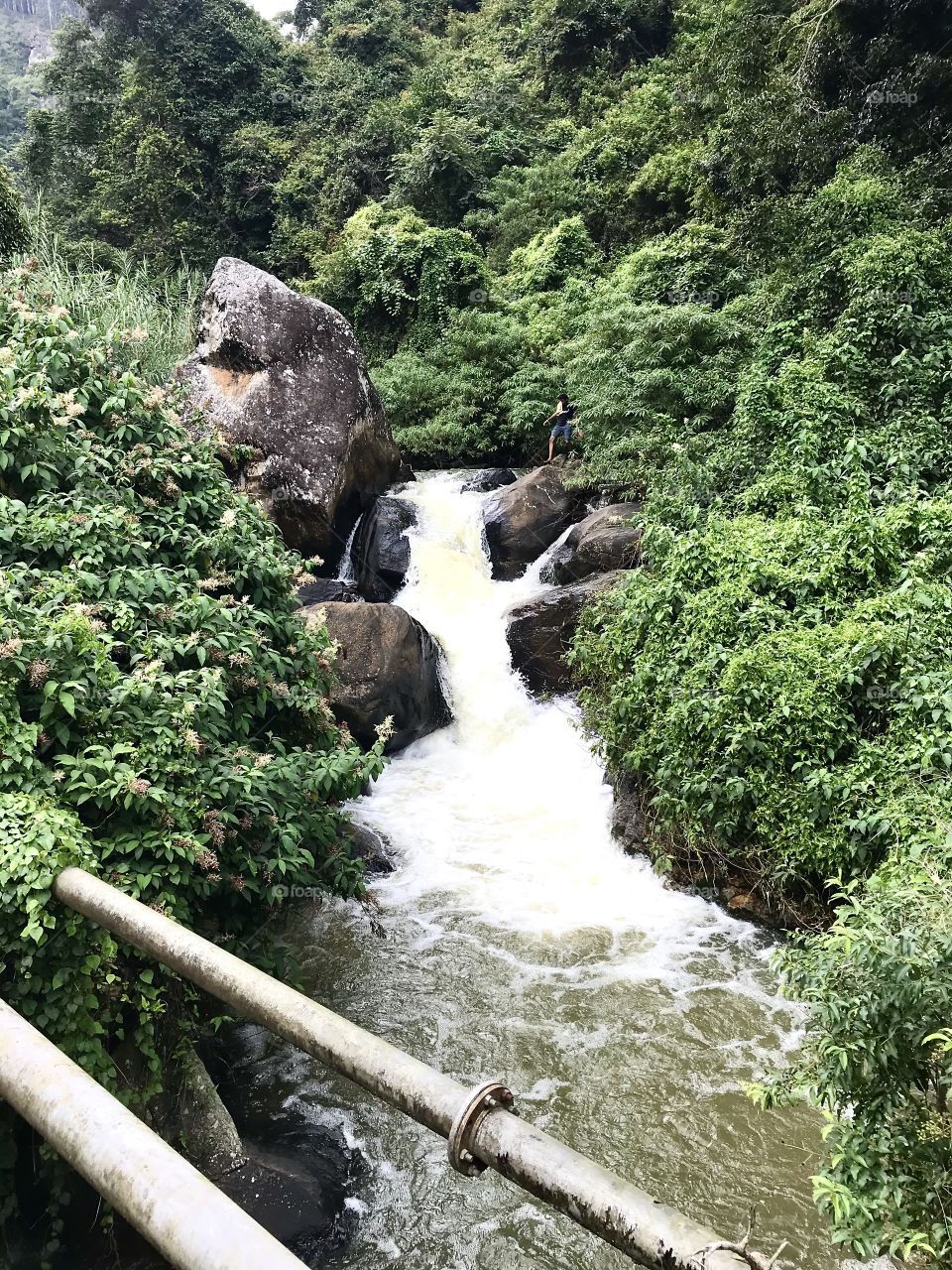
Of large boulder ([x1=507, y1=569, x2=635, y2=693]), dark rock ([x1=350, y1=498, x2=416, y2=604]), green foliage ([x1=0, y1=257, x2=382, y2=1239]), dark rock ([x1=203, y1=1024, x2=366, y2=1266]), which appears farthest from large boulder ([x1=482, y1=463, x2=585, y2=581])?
dark rock ([x1=203, y1=1024, x2=366, y2=1266])

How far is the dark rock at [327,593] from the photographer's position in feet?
32.5

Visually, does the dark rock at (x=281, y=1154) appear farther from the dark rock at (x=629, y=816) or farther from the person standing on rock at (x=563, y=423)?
the person standing on rock at (x=563, y=423)

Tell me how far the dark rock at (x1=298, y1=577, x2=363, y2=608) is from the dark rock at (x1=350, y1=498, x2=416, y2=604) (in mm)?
783

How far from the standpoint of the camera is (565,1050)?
4.97 metres

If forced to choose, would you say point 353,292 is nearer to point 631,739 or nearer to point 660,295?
point 660,295

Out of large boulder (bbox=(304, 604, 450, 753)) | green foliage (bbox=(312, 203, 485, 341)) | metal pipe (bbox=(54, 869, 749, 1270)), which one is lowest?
large boulder (bbox=(304, 604, 450, 753))

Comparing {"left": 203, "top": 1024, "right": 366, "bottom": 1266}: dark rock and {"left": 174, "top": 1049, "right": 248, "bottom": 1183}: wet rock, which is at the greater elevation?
{"left": 174, "top": 1049, "right": 248, "bottom": 1183}: wet rock

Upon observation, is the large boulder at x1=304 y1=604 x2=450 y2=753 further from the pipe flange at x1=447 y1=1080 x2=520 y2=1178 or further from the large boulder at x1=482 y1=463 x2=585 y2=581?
the pipe flange at x1=447 y1=1080 x2=520 y2=1178

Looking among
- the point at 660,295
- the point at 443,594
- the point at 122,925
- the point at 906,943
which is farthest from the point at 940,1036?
the point at 660,295

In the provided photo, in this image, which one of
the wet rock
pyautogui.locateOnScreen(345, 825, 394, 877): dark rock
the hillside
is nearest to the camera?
the wet rock

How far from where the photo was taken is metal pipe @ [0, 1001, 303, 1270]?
1.33 m

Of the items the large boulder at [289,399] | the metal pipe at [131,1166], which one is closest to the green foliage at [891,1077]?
the metal pipe at [131,1166]

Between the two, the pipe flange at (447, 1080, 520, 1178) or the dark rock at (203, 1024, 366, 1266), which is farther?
the dark rock at (203, 1024, 366, 1266)

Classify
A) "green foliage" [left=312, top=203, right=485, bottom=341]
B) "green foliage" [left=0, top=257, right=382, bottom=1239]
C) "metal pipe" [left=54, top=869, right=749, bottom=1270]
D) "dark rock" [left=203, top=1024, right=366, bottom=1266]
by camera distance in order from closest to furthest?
1. "metal pipe" [left=54, top=869, right=749, bottom=1270]
2. "green foliage" [left=0, top=257, right=382, bottom=1239]
3. "dark rock" [left=203, top=1024, right=366, bottom=1266]
4. "green foliage" [left=312, top=203, right=485, bottom=341]
